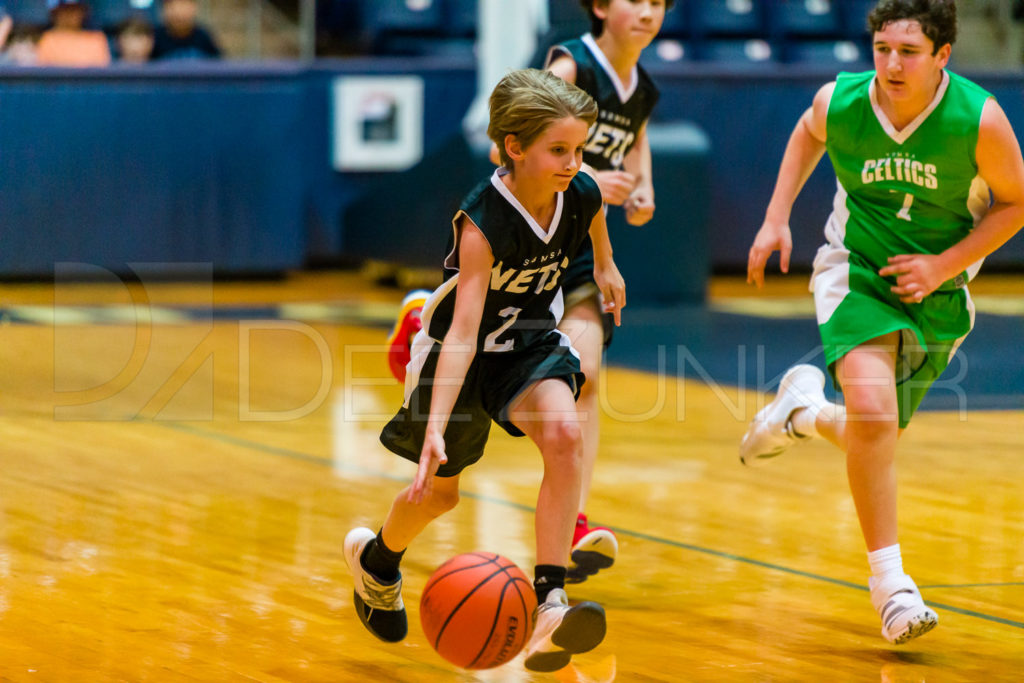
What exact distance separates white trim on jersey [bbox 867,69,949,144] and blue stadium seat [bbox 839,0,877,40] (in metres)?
10.0

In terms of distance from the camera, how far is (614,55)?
A: 468 cm

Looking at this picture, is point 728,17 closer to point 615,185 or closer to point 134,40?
point 134,40

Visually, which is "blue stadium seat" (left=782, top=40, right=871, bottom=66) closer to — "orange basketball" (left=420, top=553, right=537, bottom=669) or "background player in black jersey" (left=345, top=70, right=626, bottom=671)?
"background player in black jersey" (left=345, top=70, right=626, bottom=671)

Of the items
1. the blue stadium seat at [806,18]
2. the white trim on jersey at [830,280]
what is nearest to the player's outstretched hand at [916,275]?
the white trim on jersey at [830,280]

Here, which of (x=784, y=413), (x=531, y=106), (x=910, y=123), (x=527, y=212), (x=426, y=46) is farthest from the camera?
(x=426, y=46)

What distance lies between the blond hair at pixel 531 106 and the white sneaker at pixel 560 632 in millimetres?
1065

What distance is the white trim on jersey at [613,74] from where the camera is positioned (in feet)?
15.3

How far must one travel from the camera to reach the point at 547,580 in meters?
3.40

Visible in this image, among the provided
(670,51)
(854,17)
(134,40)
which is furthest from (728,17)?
(134,40)

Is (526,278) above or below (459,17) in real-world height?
below

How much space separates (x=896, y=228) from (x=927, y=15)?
1.87 feet

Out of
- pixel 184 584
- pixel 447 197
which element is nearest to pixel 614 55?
pixel 184 584

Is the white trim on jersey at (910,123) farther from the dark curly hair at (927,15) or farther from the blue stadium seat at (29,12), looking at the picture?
the blue stadium seat at (29,12)

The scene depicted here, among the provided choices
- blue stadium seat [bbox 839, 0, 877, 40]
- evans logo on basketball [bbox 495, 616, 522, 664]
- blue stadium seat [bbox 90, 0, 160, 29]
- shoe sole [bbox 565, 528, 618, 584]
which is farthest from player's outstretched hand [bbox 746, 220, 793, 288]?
blue stadium seat [bbox 839, 0, 877, 40]
